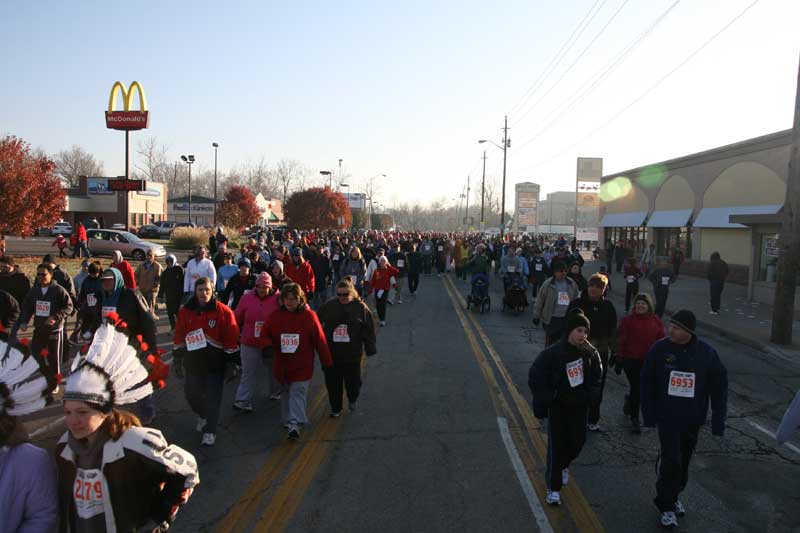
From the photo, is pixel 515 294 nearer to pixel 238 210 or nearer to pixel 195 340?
pixel 195 340

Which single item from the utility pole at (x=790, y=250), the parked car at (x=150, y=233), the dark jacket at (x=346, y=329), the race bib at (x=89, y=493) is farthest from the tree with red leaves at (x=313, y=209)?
the race bib at (x=89, y=493)

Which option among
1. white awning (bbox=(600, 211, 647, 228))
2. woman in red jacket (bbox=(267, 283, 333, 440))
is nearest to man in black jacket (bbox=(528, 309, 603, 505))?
woman in red jacket (bbox=(267, 283, 333, 440))

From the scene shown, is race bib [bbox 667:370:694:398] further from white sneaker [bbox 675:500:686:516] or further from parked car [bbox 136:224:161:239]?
parked car [bbox 136:224:161:239]

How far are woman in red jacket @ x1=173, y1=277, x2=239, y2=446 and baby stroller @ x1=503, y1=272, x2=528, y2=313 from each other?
1127cm

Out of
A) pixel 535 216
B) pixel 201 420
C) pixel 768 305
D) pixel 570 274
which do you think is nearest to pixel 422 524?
pixel 201 420

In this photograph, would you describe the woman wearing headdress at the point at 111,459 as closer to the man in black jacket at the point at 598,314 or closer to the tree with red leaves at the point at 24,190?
the man in black jacket at the point at 598,314

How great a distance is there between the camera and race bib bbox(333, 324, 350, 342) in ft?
22.8

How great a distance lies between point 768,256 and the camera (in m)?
20.0

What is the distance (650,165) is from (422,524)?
3514cm

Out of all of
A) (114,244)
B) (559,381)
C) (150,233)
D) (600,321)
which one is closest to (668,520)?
(559,381)

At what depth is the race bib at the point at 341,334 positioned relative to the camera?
22.8 feet

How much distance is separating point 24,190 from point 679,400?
78.6ft

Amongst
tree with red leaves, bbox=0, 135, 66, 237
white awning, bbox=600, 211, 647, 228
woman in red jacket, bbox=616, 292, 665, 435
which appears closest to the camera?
woman in red jacket, bbox=616, 292, 665, 435

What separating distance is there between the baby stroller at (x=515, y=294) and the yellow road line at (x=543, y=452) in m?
5.31
